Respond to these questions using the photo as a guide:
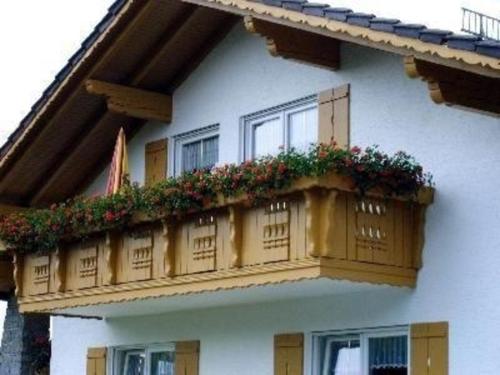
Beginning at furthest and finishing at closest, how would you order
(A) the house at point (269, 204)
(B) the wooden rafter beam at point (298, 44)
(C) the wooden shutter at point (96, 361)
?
(C) the wooden shutter at point (96, 361) < (B) the wooden rafter beam at point (298, 44) < (A) the house at point (269, 204)

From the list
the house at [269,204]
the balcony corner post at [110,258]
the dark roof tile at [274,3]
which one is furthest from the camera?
the balcony corner post at [110,258]

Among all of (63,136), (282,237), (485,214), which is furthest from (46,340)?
(485,214)

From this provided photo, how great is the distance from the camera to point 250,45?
15.1m

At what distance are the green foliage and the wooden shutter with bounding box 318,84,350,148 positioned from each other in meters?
0.58

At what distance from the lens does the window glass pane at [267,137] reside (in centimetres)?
1434

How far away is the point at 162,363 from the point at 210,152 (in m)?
2.62

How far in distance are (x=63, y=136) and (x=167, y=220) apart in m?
4.24

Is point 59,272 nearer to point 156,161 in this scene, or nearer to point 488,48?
point 156,161

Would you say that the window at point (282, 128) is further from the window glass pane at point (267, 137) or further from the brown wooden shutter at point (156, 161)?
the brown wooden shutter at point (156, 161)

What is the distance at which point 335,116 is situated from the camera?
1347cm

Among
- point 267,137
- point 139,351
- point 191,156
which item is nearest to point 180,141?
point 191,156

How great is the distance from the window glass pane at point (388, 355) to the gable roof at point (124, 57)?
2.90 metres

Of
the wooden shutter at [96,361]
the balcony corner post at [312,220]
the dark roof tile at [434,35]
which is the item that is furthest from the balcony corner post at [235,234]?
the wooden shutter at [96,361]

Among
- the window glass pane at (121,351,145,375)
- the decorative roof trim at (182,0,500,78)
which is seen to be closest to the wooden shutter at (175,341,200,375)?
the window glass pane at (121,351,145,375)
